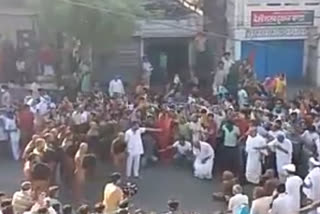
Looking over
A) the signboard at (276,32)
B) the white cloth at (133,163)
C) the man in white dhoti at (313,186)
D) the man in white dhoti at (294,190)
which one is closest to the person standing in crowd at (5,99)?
the white cloth at (133,163)

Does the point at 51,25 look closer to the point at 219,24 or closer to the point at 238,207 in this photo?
the point at 219,24

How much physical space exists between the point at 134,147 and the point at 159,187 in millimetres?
914

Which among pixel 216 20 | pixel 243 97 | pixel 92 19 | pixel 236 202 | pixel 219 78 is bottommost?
pixel 236 202

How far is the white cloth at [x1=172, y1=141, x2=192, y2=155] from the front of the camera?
67.1 ft

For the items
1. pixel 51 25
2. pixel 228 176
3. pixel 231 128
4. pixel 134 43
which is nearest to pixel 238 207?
pixel 228 176

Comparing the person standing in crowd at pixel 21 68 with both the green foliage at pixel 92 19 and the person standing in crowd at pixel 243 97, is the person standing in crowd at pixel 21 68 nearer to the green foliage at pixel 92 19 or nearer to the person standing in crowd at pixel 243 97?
the green foliage at pixel 92 19

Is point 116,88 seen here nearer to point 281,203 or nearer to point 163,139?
point 163,139

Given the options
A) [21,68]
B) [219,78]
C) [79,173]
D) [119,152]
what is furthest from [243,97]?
[79,173]

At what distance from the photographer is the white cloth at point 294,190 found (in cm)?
1545

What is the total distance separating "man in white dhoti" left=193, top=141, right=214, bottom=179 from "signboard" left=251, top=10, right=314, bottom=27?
11.2 meters

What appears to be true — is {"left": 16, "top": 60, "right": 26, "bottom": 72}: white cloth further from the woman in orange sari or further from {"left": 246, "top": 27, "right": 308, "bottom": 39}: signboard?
the woman in orange sari

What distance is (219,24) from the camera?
31.4 meters

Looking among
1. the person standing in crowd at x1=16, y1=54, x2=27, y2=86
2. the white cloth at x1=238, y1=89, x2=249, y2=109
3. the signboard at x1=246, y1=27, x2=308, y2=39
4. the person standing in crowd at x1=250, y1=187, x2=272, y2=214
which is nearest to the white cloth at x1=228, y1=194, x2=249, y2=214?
the person standing in crowd at x1=250, y1=187, x2=272, y2=214

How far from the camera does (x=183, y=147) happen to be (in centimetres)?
2052
